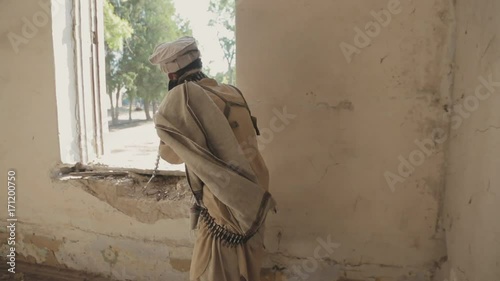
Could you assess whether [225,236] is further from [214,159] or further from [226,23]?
[226,23]

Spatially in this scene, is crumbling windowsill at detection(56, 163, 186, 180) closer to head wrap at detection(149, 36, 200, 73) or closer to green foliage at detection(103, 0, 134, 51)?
head wrap at detection(149, 36, 200, 73)

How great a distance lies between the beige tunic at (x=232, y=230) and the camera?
4.04 feet

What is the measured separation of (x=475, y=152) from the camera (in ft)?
3.86

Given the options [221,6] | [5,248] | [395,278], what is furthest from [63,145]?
[395,278]

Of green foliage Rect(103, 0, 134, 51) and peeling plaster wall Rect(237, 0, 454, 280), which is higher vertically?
green foliage Rect(103, 0, 134, 51)

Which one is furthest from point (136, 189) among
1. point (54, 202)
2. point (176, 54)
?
point (176, 54)

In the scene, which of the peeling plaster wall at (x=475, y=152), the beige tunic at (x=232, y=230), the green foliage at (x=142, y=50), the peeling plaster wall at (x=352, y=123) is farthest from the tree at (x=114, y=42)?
the peeling plaster wall at (x=475, y=152)

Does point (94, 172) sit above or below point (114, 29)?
below

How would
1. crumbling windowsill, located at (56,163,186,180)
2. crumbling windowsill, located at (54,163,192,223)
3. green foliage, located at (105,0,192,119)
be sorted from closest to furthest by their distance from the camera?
crumbling windowsill, located at (54,163,192,223)
crumbling windowsill, located at (56,163,186,180)
green foliage, located at (105,0,192,119)

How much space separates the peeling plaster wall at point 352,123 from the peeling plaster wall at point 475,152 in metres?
0.09

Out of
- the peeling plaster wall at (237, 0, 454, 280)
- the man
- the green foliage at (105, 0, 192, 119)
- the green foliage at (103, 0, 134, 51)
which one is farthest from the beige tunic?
the green foliage at (103, 0, 134, 51)

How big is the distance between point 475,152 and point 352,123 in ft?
1.57

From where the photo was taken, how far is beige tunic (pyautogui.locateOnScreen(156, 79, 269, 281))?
123 cm

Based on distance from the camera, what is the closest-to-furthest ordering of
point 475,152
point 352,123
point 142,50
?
point 475,152
point 352,123
point 142,50
